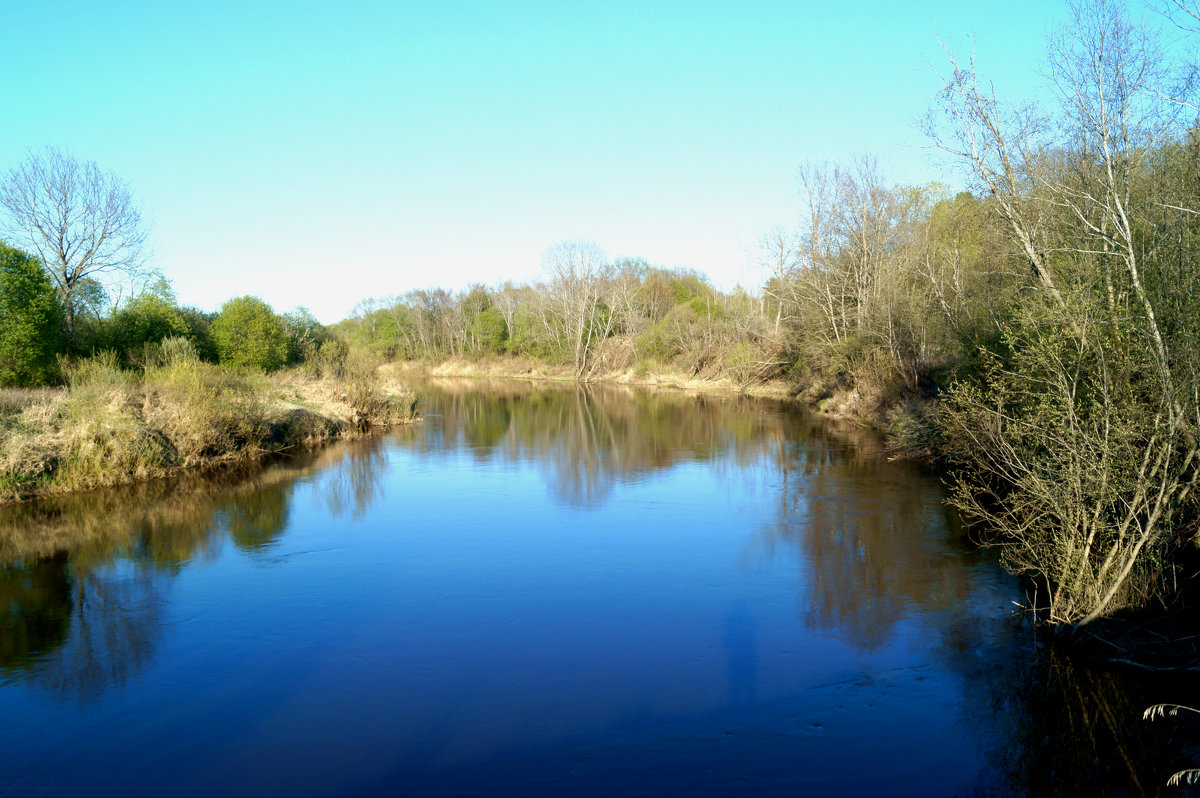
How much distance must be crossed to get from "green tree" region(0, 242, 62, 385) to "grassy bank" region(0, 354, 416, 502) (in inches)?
30.1

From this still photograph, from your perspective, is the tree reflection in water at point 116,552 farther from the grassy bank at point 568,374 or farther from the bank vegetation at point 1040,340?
the grassy bank at point 568,374

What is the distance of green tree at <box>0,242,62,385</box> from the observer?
18.9m

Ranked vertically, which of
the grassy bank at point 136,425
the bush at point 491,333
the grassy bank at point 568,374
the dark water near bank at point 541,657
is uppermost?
the bush at point 491,333

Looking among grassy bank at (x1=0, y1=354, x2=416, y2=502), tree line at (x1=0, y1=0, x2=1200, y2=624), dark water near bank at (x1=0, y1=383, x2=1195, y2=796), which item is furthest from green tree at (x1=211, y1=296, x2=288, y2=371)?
dark water near bank at (x1=0, y1=383, x2=1195, y2=796)

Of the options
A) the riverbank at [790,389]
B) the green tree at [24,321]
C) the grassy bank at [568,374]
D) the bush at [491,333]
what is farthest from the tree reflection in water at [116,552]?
the bush at [491,333]

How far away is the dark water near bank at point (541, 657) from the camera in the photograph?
227 inches

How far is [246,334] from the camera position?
94.7ft

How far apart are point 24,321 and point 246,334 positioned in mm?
9753

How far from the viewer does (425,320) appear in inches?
2916

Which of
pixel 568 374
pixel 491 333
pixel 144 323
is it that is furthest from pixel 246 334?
pixel 491 333

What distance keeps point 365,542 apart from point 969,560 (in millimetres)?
9403

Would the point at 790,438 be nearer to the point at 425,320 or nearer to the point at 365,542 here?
the point at 365,542

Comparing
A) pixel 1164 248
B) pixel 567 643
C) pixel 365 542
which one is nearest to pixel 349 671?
pixel 567 643

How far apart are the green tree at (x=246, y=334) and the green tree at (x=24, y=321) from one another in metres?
7.68
